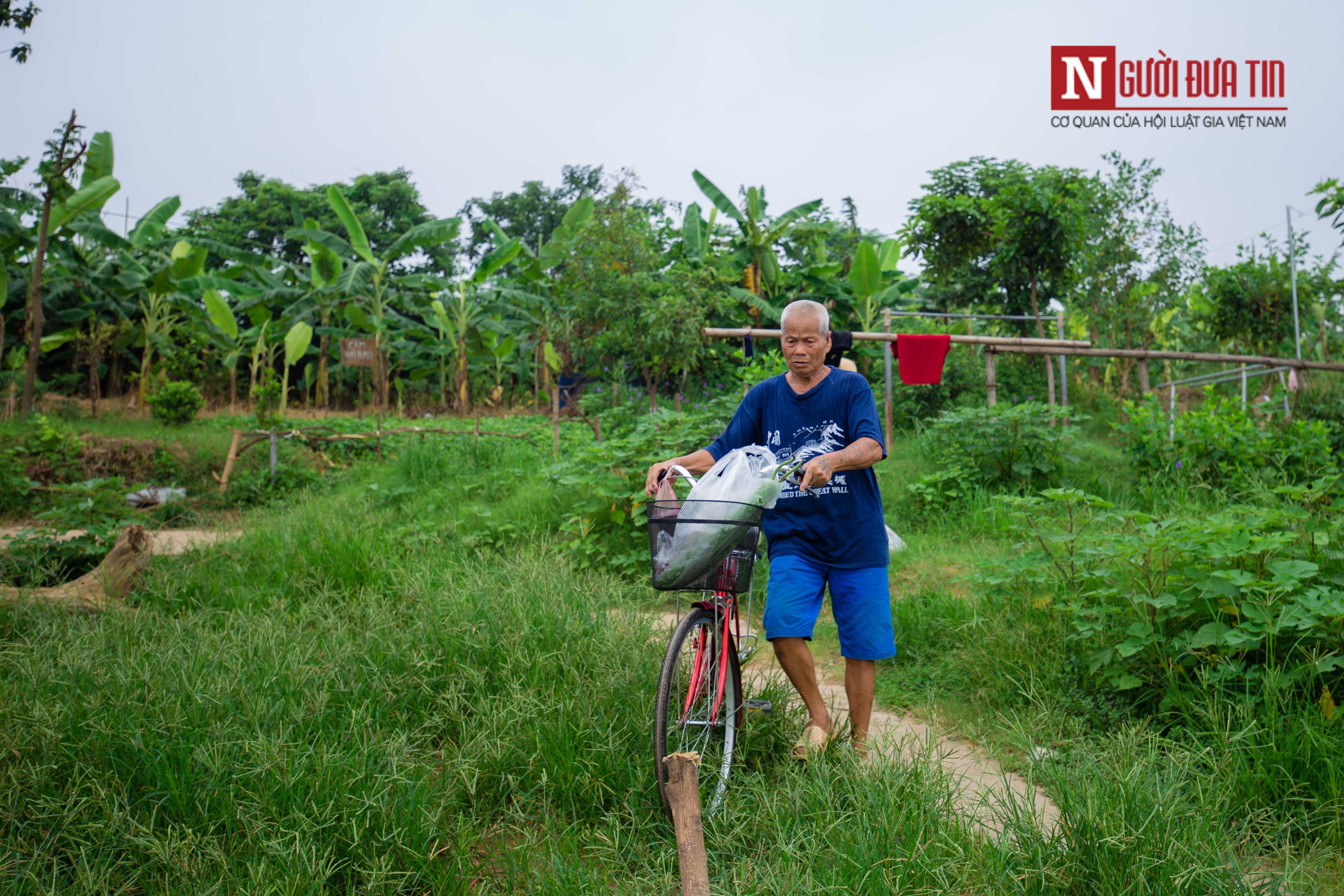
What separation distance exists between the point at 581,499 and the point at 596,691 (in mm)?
3675

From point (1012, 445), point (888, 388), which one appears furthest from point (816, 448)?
point (888, 388)

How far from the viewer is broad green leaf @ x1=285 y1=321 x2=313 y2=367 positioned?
16406mm

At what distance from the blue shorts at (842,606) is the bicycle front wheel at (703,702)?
22cm

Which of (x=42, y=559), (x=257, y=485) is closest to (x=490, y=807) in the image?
(x=42, y=559)

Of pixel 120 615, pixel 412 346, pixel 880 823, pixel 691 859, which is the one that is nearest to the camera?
pixel 691 859

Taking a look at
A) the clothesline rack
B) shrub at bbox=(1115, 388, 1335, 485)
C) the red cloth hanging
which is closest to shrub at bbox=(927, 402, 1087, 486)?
the clothesline rack

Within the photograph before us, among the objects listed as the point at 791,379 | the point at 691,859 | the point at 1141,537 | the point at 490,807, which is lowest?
the point at 490,807

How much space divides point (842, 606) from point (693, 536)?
840 millimetres

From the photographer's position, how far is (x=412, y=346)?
1928cm

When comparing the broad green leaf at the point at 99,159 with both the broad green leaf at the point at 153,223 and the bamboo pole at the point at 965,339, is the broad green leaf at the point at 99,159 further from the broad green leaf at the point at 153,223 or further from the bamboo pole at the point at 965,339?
the bamboo pole at the point at 965,339

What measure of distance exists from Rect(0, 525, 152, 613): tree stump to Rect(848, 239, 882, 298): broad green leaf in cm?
1101

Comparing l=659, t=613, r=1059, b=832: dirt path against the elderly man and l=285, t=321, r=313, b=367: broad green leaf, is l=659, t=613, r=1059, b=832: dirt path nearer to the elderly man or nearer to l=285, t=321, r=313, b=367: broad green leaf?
the elderly man

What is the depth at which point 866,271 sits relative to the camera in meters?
13.9

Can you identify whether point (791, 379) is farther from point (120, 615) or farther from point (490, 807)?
point (120, 615)
